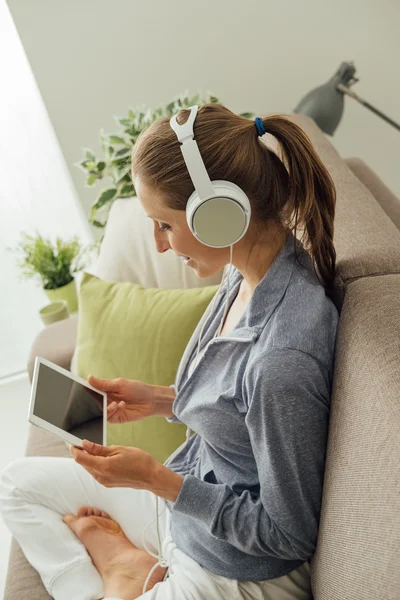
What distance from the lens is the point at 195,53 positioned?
2543 millimetres

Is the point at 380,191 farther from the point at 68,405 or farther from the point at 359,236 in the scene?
the point at 68,405

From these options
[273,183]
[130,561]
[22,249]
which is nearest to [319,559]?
[130,561]

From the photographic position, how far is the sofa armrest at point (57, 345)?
172cm

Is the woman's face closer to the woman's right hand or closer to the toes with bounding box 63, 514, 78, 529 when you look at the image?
the woman's right hand

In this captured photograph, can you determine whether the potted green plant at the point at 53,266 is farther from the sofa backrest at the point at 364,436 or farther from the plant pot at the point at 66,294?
the sofa backrest at the point at 364,436

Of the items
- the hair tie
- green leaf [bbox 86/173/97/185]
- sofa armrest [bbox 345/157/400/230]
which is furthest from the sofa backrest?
green leaf [bbox 86/173/97/185]

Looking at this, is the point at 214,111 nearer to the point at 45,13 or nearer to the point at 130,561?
the point at 130,561

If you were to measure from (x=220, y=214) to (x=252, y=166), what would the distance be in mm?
104

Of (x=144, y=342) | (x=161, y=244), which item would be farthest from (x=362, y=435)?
(x=144, y=342)

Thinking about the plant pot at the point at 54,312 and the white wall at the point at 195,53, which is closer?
the plant pot at the point at 54,312

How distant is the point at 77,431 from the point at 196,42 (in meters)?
2.01

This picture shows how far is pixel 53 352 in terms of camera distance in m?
1.74

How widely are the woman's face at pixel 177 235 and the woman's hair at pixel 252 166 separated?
0.02m

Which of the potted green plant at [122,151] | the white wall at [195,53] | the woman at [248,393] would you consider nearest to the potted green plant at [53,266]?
the potted green plant at [122,151]
